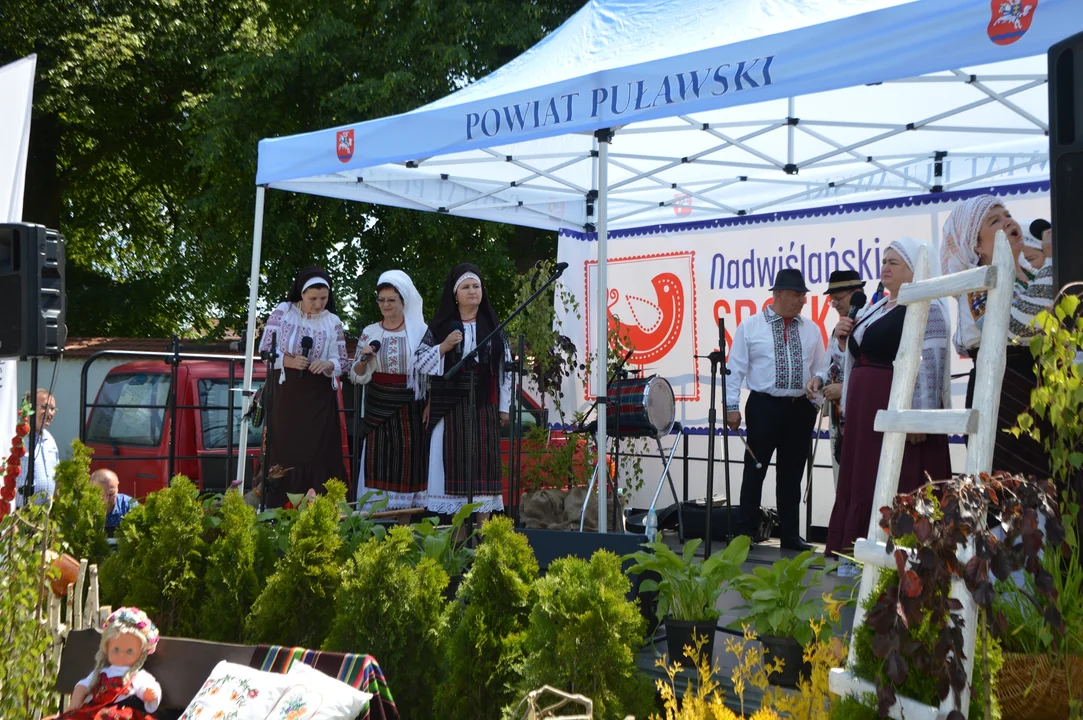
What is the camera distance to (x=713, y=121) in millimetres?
6680

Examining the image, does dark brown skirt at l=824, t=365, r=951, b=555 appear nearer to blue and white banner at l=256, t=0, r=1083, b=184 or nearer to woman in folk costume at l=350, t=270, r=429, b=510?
blue and white banner at l=256, t=0, r=1083, b=184

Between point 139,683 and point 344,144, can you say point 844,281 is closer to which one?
point 344,144

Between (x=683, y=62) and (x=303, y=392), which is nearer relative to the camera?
(x=683, y=62)

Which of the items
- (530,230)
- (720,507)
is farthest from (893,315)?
(530,230)

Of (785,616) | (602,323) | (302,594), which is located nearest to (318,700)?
(302,594)

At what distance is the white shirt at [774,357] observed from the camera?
22.4 ft

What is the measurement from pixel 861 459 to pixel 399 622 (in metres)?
2.53

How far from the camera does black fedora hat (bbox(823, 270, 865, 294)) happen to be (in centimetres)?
679

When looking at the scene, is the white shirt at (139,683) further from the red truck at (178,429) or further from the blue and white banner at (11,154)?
the red truck at (178,429)

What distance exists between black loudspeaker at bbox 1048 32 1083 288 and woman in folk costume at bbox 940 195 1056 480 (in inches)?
33.2

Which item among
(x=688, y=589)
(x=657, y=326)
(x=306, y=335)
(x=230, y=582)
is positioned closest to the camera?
(x=688, y=589)

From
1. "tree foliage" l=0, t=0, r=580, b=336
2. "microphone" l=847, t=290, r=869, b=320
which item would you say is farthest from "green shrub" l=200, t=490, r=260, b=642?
"tree foliage" l=0, t=0, r=580, b=336

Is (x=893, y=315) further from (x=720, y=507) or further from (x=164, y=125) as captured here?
(x=164, y=125)

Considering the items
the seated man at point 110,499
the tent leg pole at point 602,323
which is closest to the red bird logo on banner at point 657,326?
the tent leg pole at point 602,323
